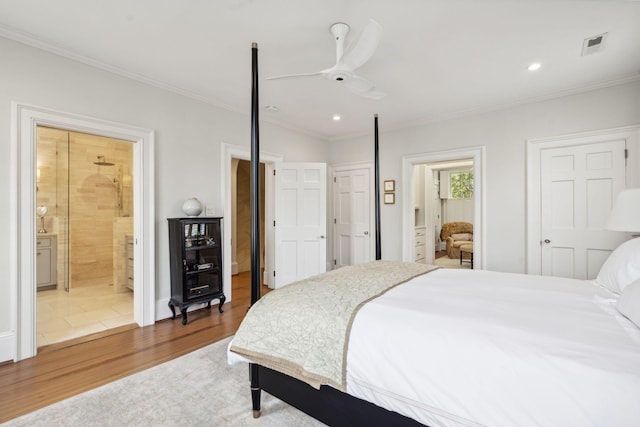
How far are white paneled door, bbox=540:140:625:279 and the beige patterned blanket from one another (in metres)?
2.93

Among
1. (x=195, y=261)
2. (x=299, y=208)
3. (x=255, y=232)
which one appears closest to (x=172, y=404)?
(x=255, y=232)

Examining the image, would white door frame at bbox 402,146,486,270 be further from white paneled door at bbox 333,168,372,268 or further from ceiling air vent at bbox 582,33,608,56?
ceiling air vent at bbox 582,33,608,56

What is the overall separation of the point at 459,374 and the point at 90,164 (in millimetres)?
6282

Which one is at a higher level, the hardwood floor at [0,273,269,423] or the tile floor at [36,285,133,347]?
the tile floor at [36,285,133,347]

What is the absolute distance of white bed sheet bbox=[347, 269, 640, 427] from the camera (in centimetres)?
94

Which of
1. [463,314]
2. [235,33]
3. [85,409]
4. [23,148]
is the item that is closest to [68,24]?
[23,148]

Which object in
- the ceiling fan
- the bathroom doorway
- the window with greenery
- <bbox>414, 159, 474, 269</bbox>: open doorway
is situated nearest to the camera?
the ceiling fan

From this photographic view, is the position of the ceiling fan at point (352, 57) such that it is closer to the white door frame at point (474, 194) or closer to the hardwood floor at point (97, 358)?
the white door frame at point (474, 194)

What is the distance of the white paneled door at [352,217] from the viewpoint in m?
5.28

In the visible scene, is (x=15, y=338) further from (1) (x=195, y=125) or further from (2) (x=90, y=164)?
(2) (x=90, y=164)

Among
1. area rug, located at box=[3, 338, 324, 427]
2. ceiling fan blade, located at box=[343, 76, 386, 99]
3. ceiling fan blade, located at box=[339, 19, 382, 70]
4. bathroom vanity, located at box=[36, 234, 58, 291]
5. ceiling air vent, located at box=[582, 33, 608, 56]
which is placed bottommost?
area rug, located at box=[3, 338, 324, 427]

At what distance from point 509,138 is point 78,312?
5.68 meters

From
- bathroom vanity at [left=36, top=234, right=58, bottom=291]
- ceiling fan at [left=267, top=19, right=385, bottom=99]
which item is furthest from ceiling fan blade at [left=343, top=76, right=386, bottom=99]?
bathroom vanity at [left=36, top=234, right=58, bottom=291]

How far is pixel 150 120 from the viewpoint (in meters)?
3.25
